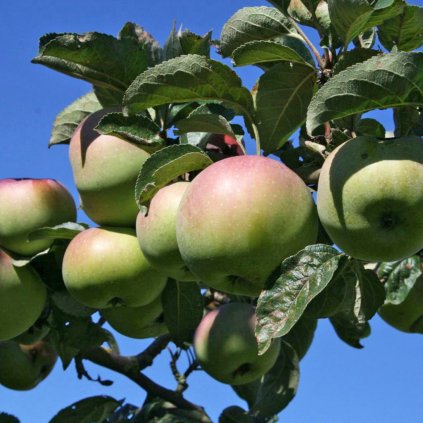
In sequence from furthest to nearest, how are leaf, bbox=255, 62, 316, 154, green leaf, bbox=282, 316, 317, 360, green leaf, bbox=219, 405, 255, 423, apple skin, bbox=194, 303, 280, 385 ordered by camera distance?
green leaf, bbox=219, 405, 255, 423 < green leaf, bbox=282, 316, 317, 360 < apple skin, bbox=194, 303, 280, 385 < leaf, bbox=255, 62, 316, 154

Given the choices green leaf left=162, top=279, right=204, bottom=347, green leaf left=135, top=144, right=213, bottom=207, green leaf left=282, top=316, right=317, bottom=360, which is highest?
green leaf left=135, top=144, right=213, bottom=207

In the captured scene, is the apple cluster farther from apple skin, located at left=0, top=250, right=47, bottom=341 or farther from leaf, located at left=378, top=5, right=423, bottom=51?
leaf, located at left=378, top=5, right=423, bottom=51

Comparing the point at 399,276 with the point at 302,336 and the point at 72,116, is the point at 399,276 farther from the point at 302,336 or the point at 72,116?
the point at 72,116

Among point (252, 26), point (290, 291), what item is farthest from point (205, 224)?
point (252, 26)

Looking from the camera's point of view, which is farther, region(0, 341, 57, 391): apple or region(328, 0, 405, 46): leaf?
region(0, 341, 57, 391): apple

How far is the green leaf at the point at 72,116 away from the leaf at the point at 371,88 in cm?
95

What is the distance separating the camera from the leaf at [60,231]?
2.05 metres

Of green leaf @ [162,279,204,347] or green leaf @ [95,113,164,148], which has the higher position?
green leaf @ [95,113,164,148]

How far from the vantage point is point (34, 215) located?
A: 7.09 ft

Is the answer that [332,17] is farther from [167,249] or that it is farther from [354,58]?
[167,249]

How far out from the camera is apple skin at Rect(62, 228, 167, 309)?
194cm

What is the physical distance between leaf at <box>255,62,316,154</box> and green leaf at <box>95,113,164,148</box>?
245 millimetres

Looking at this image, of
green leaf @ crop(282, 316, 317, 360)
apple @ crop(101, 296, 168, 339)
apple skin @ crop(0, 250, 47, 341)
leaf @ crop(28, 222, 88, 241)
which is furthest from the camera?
green leaf @ crop(282, 316, 317, 360)

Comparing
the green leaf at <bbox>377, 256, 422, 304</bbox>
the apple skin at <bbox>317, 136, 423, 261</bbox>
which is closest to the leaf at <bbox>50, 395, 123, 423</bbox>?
the green leaf at <bbox>377, 256, 422, 304</bbox>
